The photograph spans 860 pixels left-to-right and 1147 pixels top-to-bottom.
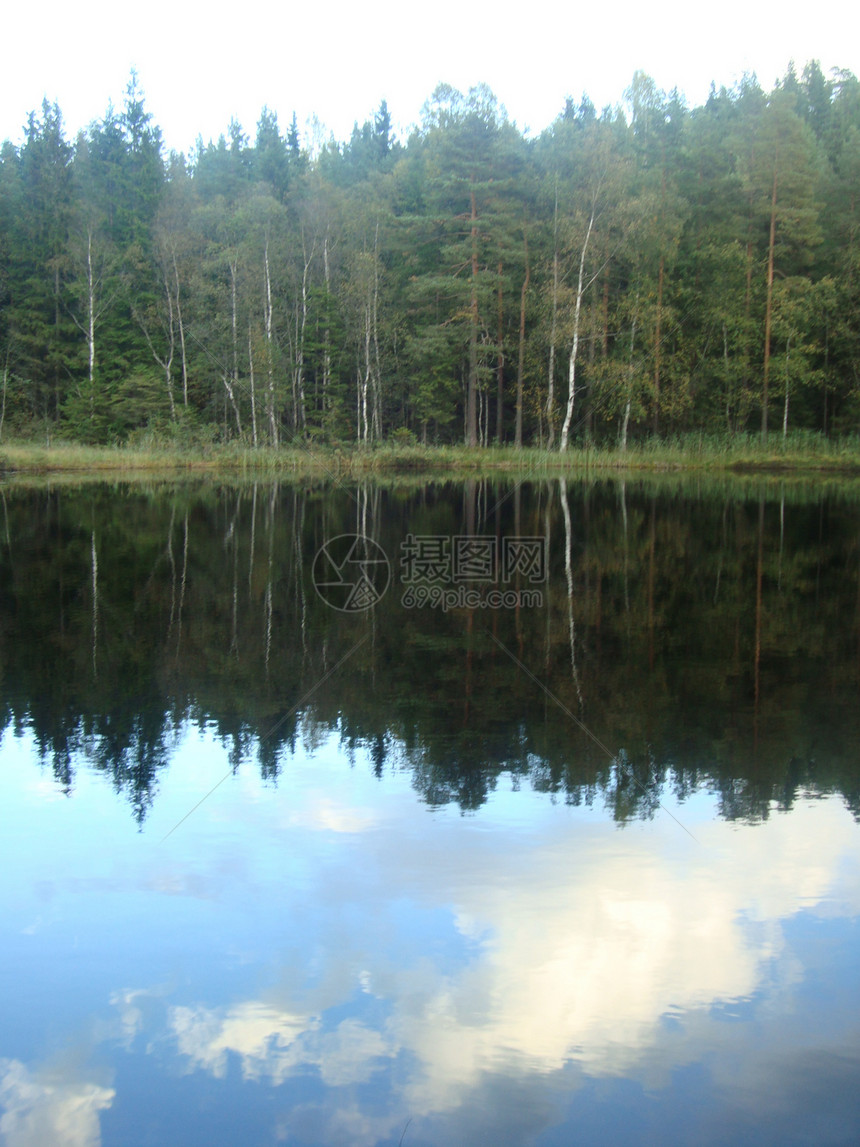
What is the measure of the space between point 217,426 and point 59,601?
2820 cm

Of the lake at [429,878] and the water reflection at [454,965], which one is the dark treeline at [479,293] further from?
the water reflection at [454,965]

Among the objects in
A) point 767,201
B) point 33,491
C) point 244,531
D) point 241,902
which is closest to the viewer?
point 241,902

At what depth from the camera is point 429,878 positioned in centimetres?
351

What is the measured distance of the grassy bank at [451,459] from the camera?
31.9 metres

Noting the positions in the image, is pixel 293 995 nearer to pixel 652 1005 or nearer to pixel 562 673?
pixel 652 1005

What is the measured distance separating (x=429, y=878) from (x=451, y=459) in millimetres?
30578

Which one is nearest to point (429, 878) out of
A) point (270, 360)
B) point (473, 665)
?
point (473, 665)

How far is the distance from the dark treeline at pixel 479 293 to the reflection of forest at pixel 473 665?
22517 millimetres

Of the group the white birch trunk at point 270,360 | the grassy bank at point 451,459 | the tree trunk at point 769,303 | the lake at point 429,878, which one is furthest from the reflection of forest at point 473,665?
the white birch trunk at point 270,360

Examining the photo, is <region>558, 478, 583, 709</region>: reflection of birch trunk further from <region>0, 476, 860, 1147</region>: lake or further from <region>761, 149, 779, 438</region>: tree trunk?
<region>761, 149, 779, 438</region>: tree trunk

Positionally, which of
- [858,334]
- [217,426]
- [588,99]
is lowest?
[217,426]

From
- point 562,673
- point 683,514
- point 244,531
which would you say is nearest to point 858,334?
point 683,514

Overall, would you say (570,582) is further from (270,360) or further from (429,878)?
(270,360)

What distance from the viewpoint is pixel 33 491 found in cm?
2330
